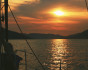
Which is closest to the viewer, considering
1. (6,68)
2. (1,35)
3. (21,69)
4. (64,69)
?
(1,35)

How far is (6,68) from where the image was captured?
6059 millimetres

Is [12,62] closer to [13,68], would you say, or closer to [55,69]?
[13,68]

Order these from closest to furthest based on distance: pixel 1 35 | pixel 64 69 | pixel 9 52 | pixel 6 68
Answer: pixel 1 35, pixel 6 68, pixel 9 52, pixel 64 69

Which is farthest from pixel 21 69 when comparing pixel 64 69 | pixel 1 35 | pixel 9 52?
pixel 64 69

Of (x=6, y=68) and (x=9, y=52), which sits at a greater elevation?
(x=9, y=52)

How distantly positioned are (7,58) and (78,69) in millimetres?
38501

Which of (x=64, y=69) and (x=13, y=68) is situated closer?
(x=13, y=68)

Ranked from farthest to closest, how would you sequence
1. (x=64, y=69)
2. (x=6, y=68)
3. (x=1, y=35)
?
(x=64, y=69) < (x=6, y=68) < (x=1, y=35)

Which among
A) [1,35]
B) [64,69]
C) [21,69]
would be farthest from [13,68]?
[64,69]

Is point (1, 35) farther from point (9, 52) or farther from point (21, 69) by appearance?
point (21, 69)

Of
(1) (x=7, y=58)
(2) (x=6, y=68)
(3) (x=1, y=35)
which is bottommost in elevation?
(2) (x=6, y=68)

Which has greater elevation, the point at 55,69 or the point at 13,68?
the point at 55,69

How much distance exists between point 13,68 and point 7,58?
456 millimetres

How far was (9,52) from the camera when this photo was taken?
6656 mm
